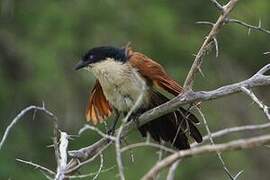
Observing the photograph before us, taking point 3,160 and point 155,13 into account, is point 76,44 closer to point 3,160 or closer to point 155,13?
point 155,13

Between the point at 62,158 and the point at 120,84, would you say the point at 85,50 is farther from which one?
the point at 62,158

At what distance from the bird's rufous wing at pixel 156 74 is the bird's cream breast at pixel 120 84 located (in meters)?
0.04

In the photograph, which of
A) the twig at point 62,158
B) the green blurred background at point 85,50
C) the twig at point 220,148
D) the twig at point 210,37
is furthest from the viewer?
the green blurred background at point 85,50

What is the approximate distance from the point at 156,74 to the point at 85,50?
5580mm

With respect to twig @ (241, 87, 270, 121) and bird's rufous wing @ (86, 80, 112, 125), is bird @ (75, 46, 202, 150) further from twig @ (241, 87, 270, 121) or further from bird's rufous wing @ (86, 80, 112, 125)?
twig @ (241, 87, 270, 121)

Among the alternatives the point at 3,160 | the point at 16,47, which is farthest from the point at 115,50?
the point at 16,47

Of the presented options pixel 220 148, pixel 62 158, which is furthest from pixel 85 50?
pixel 220 148

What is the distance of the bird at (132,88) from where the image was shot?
473cm

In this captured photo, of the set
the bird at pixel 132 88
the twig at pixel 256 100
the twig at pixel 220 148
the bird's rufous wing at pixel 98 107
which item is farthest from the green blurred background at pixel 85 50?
the twig at pixel 220 148

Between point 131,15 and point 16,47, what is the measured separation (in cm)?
148

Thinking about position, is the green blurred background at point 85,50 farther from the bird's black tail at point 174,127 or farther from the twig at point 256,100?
the twig at point 256,100

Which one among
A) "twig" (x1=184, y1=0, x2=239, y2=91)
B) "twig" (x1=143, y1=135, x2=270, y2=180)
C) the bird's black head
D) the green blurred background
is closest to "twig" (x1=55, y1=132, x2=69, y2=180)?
"twig" (x1=184, y1=0, x2=239, y2=91)

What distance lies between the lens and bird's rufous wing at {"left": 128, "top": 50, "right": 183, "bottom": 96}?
183 inches

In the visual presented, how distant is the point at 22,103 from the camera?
10906 millimetres
